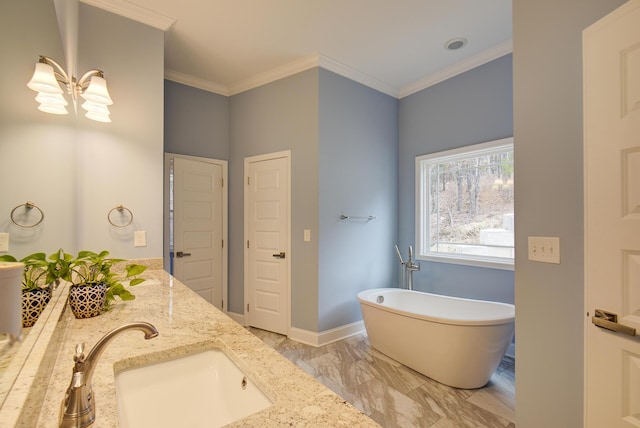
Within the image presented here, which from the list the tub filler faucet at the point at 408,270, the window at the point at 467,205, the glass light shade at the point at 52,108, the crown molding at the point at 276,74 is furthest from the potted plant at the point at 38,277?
the window at the point at 467,205

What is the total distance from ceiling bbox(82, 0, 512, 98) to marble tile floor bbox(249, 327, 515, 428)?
286 cm

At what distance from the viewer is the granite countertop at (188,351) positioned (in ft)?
1.98

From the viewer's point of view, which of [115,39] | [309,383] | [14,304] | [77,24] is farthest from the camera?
[115,39]

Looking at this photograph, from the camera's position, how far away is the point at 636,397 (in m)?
1.04

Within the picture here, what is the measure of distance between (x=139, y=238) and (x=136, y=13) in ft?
5.60

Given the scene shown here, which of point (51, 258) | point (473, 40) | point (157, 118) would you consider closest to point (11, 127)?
point (51, 258)

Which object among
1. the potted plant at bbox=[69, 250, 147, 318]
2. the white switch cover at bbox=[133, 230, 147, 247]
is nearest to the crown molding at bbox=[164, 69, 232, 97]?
the white switch cover at bbox=[133, 230, 147, 247]

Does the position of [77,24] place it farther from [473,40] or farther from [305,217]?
[473,40]

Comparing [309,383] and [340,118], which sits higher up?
[340,118]

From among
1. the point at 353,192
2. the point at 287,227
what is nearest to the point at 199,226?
the point at 287,227

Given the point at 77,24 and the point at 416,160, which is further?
the point at 416,160

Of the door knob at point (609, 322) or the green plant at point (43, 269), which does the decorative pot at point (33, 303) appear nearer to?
the green plant at point (43, 269)

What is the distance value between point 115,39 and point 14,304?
234 cm

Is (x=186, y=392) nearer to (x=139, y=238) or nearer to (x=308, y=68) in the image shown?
(x=139, y=238)
